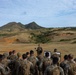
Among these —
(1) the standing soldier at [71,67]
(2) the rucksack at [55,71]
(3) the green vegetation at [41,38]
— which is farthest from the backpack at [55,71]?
(3) the green vegetation at [41,38]

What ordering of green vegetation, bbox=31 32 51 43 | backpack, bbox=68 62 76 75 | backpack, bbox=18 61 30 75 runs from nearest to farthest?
backpack, bbox=68 62 76 75
backpack, bbox=18 61 30 75
green vegetation, bbox=31 32 51 43

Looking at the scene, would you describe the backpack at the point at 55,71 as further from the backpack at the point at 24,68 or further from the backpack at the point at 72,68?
the backpack at the point at 24,68

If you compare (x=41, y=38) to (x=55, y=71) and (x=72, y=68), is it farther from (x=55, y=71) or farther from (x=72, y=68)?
(x=55, y=71)

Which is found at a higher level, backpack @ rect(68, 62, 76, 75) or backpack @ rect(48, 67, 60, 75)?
backpack @ rect(48, 67, 60, 75)

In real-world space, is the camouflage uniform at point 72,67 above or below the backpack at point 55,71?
below

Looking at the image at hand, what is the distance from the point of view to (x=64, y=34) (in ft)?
227

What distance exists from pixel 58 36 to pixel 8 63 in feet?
Result: 184

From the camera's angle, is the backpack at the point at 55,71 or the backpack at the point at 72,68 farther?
the backpack at the point at 72,68

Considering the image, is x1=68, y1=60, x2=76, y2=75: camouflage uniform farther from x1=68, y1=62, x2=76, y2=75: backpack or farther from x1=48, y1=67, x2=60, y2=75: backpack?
x1=48, y1=67, x2=60, y2=75: backpack

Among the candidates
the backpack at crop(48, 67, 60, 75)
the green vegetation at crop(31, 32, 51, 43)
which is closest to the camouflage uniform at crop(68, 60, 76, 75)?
the backpack at crop(48, 67, 60, 75)

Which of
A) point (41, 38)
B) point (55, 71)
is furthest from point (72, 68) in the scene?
point (41, 38)

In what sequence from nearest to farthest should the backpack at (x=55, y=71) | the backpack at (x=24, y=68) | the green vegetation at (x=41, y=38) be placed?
the backpack at (x=55, y=71) → the backpack at (x=24, y=68) → the green vegetation at (x=41, y=38)

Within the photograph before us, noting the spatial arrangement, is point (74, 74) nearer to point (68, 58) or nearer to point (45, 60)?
point (68, 58)

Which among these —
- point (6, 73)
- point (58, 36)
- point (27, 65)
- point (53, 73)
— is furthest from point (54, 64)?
point (58, 36)
